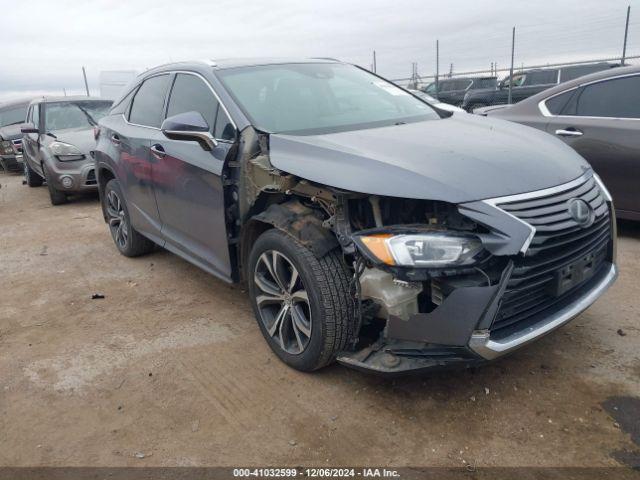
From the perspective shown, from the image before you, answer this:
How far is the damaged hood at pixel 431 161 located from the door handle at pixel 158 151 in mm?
1272

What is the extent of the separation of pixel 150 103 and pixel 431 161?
2845 millimetres

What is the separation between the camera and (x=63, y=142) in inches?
326

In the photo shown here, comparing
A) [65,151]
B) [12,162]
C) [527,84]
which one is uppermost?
[527,84]

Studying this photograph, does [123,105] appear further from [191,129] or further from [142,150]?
[191,129]

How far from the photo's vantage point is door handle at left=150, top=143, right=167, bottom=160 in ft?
12.8

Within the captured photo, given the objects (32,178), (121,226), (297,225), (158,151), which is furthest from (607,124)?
(32,178)

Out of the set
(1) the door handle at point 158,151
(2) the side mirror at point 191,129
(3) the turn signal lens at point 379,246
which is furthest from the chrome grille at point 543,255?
(1) the door handle at point 158,151

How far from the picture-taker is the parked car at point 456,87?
15.4 meters

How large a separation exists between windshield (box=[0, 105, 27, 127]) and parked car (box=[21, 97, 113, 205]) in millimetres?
4637

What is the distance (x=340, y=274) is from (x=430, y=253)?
52 centimetres

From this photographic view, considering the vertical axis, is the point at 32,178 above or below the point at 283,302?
below

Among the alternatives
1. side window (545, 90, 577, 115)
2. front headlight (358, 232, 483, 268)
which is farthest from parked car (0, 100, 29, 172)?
front headlight (358, 232, 483, 268)

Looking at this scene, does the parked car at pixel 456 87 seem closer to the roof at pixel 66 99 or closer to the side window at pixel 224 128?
the roof at pixel 66 99

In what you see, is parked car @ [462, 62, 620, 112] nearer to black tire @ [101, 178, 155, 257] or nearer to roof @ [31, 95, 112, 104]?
→ roof @ [31, 95, 112, 104]
